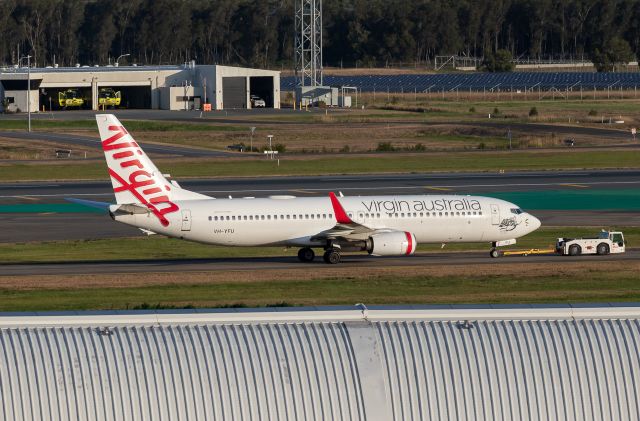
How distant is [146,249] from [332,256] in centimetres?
1255

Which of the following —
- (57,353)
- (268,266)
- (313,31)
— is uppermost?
(313,31)

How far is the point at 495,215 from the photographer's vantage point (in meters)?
65.3

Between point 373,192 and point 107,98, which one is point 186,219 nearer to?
point 373,192

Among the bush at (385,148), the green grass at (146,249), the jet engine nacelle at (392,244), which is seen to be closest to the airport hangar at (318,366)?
the jet engine nacelle at (392,244)

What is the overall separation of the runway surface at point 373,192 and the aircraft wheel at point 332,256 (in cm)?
1750

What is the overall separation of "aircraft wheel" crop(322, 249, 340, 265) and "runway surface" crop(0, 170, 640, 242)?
57.4ft

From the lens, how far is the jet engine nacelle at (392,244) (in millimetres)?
61906

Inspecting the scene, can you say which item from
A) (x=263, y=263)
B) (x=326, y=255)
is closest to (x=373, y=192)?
(x=326, y=255)

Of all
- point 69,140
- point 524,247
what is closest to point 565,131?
point 69,140

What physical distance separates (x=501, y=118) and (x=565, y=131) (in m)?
21.1

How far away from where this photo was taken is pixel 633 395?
2262 centimetres

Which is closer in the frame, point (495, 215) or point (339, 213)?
point (339, 213)

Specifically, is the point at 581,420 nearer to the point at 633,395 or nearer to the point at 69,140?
the point at 633,395

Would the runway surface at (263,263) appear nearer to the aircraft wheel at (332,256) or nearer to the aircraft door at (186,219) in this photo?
the aircraft wheel at (332,256)
